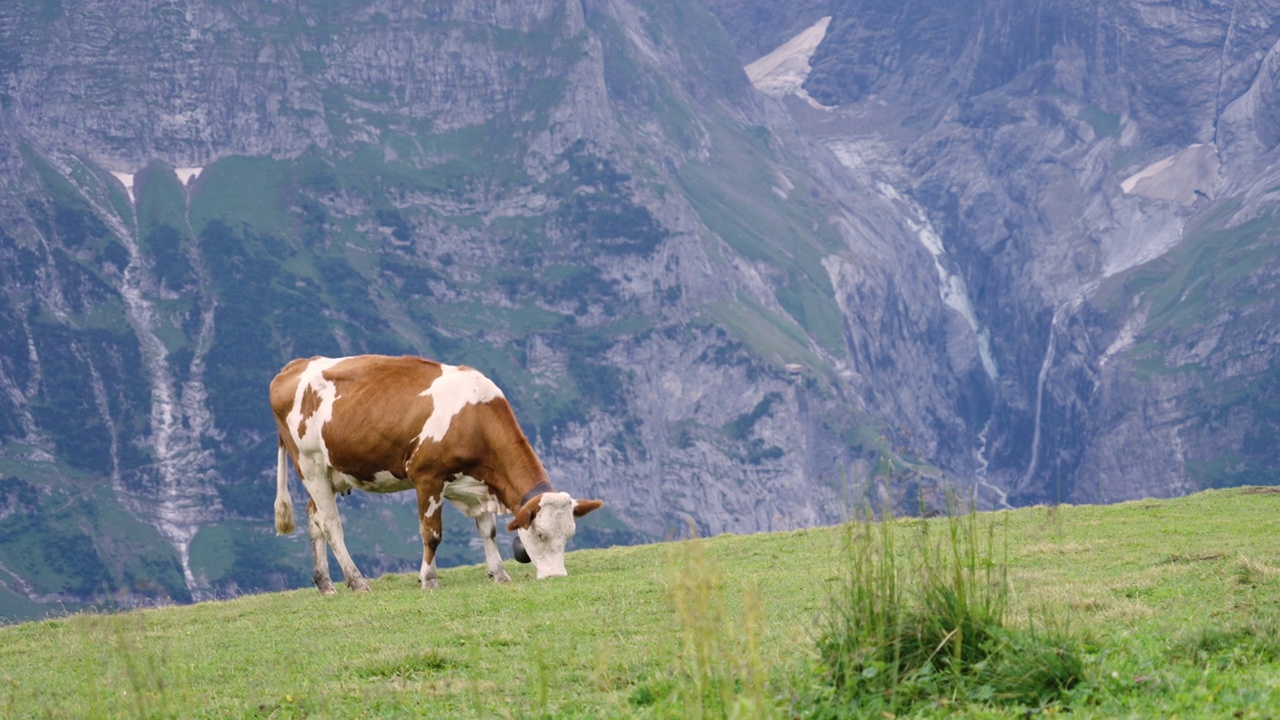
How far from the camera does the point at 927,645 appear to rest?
11.8 metres

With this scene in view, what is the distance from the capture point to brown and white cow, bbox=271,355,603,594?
24953 mm

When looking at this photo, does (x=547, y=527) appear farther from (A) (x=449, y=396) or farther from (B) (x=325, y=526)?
(B) (x=325, y=526)

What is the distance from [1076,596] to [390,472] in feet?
42.9

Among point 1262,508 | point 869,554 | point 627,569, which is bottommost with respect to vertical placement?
point 1262,508

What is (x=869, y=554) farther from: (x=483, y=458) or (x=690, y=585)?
(x=483, y=458)

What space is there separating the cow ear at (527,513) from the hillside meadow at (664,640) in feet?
3.49

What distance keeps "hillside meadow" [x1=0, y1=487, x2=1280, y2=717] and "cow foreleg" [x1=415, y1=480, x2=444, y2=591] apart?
2.65ft

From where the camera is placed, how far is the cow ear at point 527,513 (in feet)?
79.8

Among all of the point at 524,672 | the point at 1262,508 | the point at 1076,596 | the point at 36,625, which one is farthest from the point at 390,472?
the point at 1262,508

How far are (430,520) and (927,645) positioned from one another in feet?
49.8

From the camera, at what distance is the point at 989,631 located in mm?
11766

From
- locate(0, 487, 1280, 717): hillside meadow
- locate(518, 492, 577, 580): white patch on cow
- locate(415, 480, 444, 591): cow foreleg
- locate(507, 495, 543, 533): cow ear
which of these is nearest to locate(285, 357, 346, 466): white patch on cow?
locate(415, 480, 444, 591): cow foreleg

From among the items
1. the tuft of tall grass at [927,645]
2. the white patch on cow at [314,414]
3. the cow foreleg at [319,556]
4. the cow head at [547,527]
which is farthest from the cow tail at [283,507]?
the tuft of tall grass at [927,645]

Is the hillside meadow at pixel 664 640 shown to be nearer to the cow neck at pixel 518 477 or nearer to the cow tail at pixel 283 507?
the cow tail at pixel 283 507
